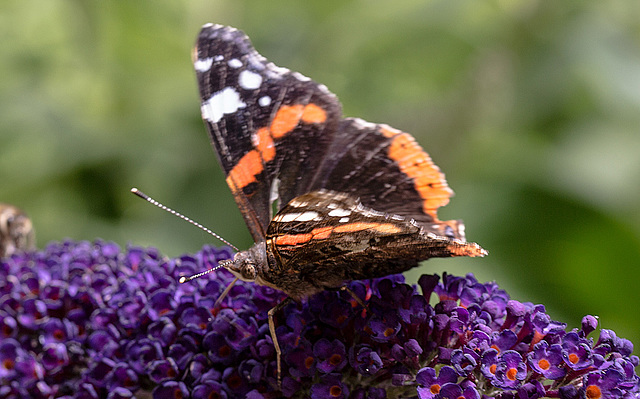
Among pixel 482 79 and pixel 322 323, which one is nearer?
pixel 322 323

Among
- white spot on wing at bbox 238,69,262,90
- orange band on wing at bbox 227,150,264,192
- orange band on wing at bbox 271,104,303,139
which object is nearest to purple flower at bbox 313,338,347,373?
orange band on wing at bbox 227,150,264,192

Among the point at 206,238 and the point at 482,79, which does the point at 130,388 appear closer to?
the point at 206,238

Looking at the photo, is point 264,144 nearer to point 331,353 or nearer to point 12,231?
point 331,353

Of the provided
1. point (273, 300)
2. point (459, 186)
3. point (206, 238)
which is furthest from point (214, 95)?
point (459, 186)

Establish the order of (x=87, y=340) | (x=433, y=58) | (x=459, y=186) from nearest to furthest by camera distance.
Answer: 1. (x=87, y=340)
2. (x=459, y=186)
3. (x=433, y=58)

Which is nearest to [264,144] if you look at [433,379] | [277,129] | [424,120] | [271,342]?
[277,129]

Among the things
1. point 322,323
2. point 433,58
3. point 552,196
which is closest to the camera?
point 322,323

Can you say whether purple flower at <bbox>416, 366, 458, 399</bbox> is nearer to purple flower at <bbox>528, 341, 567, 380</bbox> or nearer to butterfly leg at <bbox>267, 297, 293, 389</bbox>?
purple flower at <bbox>528, 341, 567, 380</bbox>
